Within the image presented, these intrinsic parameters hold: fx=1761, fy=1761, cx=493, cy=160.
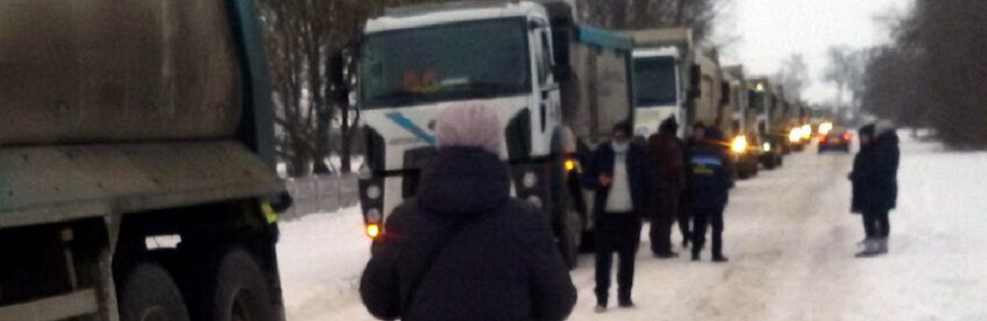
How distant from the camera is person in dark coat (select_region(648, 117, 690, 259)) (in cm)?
1881

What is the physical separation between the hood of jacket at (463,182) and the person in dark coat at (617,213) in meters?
8.62

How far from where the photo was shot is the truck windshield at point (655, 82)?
28.5 metres

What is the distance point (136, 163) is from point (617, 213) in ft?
19.6

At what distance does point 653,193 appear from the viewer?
1925 cm

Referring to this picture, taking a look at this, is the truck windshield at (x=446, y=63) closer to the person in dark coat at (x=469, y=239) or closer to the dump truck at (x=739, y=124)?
the person in dark coat at (x=469, y=239)

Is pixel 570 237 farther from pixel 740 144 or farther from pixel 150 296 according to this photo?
pixel 740 144

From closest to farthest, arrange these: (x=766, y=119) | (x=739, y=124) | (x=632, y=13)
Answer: (x=739, y=124) → (x=766, y=119) → (x=632, y=13)

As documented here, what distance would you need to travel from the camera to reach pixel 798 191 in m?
35.4

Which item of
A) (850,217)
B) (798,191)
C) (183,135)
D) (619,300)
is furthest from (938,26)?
(183,135)

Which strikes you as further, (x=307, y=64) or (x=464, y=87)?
(x=307, y=64)

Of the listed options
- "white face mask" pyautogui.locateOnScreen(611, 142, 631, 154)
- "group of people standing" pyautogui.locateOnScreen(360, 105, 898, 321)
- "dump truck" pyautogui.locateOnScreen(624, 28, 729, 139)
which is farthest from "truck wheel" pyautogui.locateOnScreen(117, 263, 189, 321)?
"dump truck" pyautogui.locateOnScreen(624, 28, 729, 139)

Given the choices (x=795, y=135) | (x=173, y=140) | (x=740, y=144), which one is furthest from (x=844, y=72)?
(x=173, y=140)

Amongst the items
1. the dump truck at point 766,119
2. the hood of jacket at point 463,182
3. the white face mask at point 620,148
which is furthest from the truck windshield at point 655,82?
the hood of jacket at point 463,182

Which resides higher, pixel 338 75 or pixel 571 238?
pixel 338 75
